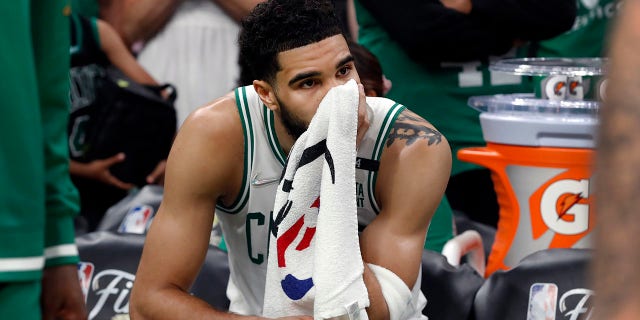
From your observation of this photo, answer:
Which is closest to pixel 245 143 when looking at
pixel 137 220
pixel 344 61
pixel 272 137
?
pixel 272 137

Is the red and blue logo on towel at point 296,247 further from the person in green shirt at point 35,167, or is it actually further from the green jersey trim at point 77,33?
the green jersey trim at point 77,33

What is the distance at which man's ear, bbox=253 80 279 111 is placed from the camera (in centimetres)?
224

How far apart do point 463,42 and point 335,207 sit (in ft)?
3.83

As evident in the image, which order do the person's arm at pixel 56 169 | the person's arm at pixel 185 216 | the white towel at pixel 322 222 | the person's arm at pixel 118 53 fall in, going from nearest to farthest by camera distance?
the person's arm at pixel 56 169
the white towel at pixel 322 222
the person's arm at pixel 185 216
the person's arm at pixel 118 53

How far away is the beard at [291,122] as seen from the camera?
219 cm

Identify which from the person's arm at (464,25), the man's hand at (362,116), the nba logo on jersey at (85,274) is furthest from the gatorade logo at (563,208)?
the nba logo on jersey at (85,274)

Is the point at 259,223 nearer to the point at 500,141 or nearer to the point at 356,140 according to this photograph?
the point at 356,140

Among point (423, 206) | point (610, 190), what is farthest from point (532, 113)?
point (610, 190)

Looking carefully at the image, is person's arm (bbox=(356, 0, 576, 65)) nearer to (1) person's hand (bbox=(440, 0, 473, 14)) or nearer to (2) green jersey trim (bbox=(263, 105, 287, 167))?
(1) person's hand (bbox=(440, 0, 473, 14))

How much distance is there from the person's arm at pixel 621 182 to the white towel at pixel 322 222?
139 centimetres

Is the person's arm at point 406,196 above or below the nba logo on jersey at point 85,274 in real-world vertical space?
above

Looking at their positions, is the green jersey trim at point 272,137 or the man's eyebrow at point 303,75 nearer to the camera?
the man's eyebrow at point 303,75

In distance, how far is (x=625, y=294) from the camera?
0.59 meters

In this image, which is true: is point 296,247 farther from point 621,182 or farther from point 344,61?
point 621,182
